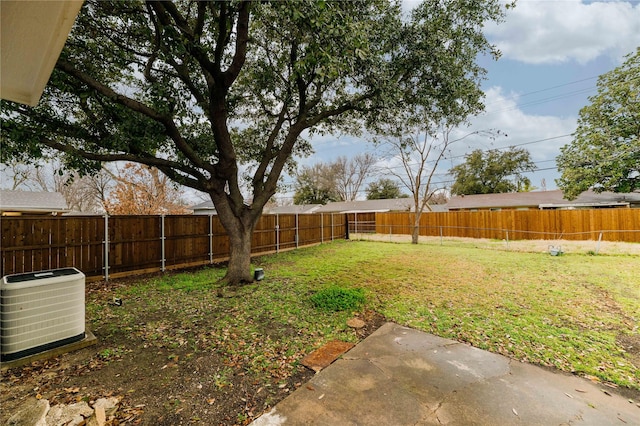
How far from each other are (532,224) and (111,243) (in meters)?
19.5

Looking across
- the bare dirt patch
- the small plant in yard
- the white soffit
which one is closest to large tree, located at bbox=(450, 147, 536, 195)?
the small plant in yard

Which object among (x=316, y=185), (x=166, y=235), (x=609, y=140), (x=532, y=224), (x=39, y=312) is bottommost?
(x=39, y=312)

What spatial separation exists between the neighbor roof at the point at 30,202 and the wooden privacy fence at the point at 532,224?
19.8 metres

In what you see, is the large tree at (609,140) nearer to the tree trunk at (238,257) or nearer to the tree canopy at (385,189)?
the tree trunk at (238,257)

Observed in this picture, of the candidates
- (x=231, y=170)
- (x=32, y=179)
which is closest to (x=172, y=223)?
(x=231, y=170)

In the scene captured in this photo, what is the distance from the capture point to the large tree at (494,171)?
83.3 ft

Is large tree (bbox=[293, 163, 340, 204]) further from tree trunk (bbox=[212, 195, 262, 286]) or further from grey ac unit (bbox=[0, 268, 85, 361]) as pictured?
grey ac unit (bbox=[0, 268, 85, 361])

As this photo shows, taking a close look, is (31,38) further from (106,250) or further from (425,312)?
(106,250)

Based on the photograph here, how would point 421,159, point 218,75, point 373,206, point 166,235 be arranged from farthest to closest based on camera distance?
1. point 373,206
2. point 421,159
3. point 166,235
4. point 218,75

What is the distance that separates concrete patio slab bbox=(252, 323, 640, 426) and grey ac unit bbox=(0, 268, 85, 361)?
2544 mm

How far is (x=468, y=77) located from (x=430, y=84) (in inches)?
44.5

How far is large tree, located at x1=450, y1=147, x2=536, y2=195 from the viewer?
25.4 m

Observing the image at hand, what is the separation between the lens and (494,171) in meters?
26.5

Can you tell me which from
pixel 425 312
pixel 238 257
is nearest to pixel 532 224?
pixel 425 312
